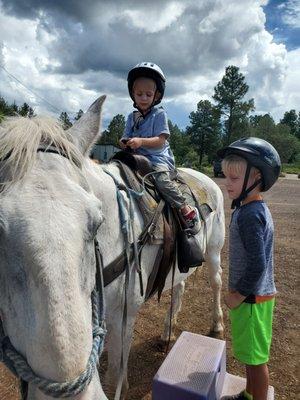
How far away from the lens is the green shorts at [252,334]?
2.62m

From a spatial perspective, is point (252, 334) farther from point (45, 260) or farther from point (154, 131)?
point (154, 131)

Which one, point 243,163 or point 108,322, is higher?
point 243,163

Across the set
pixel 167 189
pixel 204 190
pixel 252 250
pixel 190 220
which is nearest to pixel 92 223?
pixel 252 250

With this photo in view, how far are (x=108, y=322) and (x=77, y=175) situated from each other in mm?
1384

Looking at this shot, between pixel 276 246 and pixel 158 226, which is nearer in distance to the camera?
pixel 158 226

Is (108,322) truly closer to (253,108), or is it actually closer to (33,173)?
(33,173)

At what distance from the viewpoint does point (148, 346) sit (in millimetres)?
4301

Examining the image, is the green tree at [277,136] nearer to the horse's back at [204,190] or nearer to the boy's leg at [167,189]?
the horse's back at [204,190]

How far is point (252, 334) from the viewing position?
2.63m

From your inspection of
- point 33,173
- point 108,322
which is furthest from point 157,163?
point 33,173

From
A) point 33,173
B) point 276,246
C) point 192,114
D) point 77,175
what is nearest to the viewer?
point 33,173

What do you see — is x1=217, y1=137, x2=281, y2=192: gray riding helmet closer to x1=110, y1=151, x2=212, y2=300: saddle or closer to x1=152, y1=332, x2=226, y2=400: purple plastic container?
x1=110, y1=151, x2=212, y2=300: saddle

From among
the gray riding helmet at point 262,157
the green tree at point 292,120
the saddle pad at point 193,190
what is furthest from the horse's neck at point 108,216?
the green tree at point 292,120

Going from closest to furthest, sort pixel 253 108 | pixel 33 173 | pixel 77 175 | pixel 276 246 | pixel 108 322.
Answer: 1. pixel 33 173
2. pixel 77 175
3. pixel 108 322
4. pixel 276 246
5. pixel 253 108
